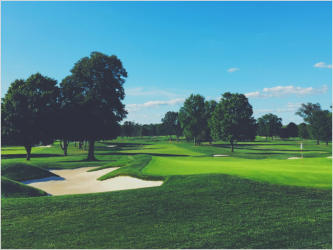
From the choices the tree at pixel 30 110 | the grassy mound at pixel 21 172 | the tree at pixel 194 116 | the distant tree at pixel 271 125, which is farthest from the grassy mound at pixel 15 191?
the distant tree at pixel 271 125

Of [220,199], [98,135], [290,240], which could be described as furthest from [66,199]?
[98,135]

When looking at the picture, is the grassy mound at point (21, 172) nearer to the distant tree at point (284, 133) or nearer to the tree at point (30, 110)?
the tree at point (30, 110)

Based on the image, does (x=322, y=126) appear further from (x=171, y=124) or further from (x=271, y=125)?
(x=171, y=124)

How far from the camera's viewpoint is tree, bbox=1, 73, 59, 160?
34281 mm

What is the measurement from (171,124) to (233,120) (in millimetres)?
94211

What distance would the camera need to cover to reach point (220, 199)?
9.82m

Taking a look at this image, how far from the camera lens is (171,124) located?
14500cm

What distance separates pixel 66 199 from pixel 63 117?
29.1 m

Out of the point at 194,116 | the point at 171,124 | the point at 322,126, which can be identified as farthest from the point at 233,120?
the point at 171,124

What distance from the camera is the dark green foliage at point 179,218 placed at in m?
6.69

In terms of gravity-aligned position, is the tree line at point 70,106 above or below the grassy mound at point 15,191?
above

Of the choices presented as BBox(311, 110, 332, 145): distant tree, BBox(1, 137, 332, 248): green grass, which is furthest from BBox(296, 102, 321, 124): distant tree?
BBox(1, 137, 332, 248): green grass

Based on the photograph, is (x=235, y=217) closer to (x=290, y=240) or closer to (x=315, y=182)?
(x=290, y=240)

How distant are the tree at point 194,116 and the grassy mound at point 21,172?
60914 millimetres
